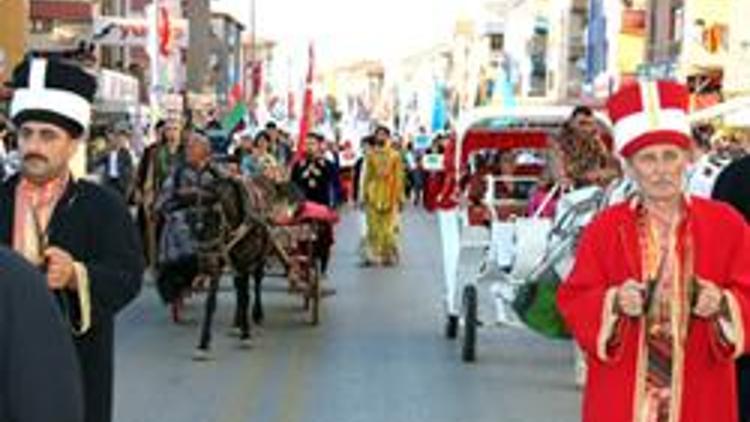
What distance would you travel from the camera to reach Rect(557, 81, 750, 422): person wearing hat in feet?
16.5

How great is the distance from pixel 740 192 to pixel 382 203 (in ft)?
59.4

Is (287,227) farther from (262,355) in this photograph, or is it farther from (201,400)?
(201,400)

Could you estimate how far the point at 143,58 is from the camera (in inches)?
3716

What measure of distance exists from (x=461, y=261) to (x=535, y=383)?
4.84 ft

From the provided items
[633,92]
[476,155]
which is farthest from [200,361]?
[633,92]

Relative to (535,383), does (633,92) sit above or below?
above

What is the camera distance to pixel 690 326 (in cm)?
505

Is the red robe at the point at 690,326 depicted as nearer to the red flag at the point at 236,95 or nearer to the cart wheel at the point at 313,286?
the cart wheel at the point at 313,286

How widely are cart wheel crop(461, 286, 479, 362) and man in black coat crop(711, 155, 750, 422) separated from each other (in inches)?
275

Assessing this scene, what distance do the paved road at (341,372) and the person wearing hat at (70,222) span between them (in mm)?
5496

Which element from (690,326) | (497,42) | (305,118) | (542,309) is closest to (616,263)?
(690,326)

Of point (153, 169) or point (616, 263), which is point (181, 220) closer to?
point (153, 169)

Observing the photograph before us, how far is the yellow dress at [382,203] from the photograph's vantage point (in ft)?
78.4

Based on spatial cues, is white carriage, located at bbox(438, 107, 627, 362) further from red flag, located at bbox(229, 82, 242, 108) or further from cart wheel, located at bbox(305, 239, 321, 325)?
red flag, located at bbox(229, 82, 242, 108)
